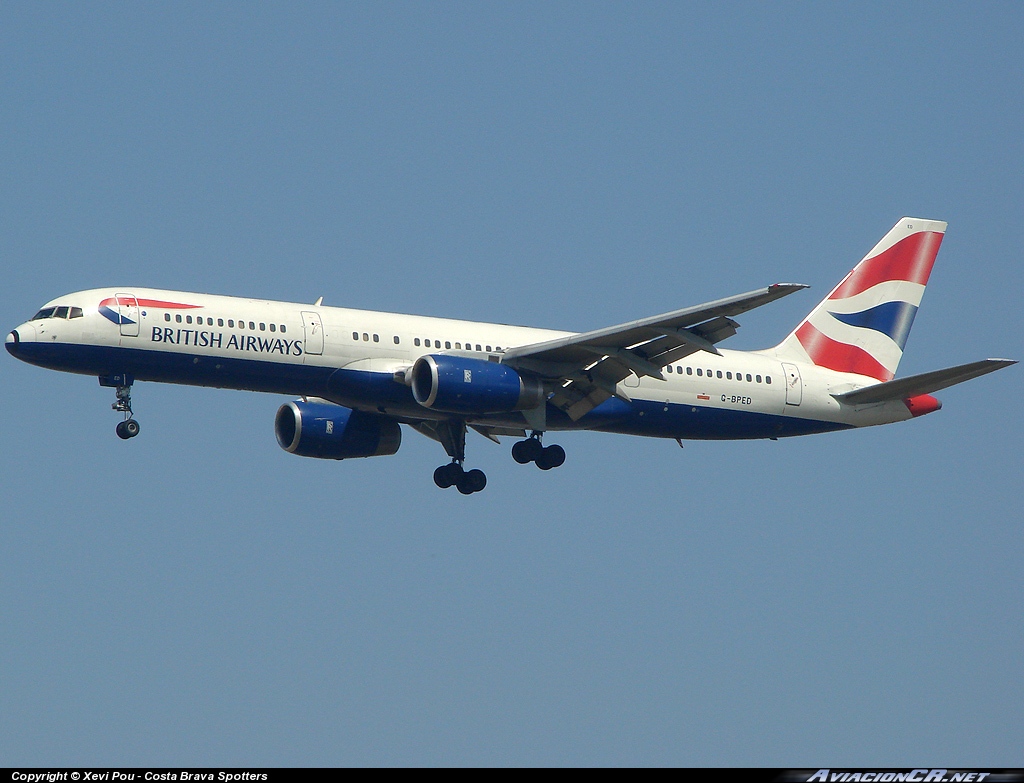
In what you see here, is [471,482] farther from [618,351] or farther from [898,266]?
[898,266]

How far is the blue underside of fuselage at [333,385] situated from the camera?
135 ft

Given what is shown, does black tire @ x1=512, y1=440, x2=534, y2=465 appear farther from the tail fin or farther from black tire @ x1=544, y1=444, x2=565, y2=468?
the tail fin

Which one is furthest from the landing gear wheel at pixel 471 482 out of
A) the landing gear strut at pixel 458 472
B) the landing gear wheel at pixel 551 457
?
the landing gear wheel at pixel 551 457

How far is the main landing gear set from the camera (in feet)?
136

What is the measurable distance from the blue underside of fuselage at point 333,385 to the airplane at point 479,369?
0.14 ft

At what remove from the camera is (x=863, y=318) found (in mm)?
50656

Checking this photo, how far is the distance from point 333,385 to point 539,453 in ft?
22.9

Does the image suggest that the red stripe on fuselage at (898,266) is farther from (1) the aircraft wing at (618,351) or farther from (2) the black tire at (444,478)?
(2) the black tire at (444,478)

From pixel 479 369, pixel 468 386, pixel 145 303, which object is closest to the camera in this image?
pixel 145 303

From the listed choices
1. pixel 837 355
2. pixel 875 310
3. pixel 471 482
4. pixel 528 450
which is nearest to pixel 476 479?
pixel 471 482

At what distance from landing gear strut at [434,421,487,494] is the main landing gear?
33.6 feet

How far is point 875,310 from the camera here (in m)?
50.9

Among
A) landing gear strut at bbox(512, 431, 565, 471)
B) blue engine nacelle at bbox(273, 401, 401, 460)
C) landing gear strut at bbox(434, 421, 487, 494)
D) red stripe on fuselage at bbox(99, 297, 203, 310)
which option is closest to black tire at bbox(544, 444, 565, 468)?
landing gear strut at bbox(512, 431, 565, 471)
